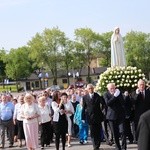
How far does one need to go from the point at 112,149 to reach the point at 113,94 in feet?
6.94

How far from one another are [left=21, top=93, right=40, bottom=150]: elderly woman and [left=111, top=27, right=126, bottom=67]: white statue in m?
5.01

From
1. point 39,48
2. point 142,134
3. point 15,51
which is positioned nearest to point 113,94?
point 142,134

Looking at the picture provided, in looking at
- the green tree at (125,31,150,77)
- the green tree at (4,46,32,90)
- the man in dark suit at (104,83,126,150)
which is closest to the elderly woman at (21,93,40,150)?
the man in dark suit at (104,83,126,150)

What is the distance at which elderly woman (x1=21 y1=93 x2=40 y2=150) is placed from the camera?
12039 mm

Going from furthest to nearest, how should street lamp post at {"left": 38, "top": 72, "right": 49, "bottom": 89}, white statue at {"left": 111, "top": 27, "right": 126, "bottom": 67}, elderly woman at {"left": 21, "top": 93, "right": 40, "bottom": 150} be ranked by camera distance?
street lamp post at {"left": 38, "top": 72, "right": 49, "bottom": 89}
white statue at {"left": 111, "top": 27, "right": 126, "bottom": 67}
elderly woman at {"left": 21, "top": 93, "right": 40, "bottom": 150}

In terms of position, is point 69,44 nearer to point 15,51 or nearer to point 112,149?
point 15,51

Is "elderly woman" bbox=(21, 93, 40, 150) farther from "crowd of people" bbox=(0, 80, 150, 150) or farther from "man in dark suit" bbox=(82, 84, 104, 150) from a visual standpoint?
"man in dark suit" bbox=(82, 84, 104, 150)

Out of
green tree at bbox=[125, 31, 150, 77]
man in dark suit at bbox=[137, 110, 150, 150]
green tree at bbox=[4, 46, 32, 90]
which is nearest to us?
man in dark suit at bbox=[137, 110, 150, 150]

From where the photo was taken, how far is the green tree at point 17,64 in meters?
109

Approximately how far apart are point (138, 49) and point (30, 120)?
9944 centimetres

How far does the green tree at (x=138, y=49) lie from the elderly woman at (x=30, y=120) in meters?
95.5

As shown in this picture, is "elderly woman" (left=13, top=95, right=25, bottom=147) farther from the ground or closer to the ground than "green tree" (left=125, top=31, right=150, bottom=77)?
closer to the ground

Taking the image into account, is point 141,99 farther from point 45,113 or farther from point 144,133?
point 144,133

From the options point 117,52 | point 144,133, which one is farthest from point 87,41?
point 144,133
